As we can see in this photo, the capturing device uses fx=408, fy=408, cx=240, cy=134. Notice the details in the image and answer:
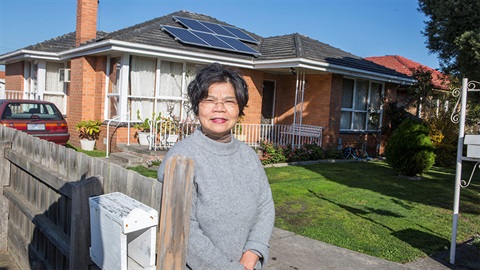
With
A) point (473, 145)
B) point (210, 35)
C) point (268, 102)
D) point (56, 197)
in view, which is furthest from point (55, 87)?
point (473, 145)

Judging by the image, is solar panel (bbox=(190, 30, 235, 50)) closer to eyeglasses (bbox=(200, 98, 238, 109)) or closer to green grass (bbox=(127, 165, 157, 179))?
green grass (bbox=(127, 165, 157, 179))

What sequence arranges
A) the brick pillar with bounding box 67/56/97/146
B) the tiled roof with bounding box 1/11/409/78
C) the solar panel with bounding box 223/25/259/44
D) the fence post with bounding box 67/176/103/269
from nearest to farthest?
the fence post with bounding box 67/176/103/269
the tiled roof with bounding box 1/11/409/78
the brick pillar with bounding box 67/56/97/146
the solar panel with bounding box 223/25/259/44

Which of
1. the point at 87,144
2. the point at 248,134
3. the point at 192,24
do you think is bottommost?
the point at 87,144

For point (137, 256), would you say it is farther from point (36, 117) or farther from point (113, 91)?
point (113, 91)

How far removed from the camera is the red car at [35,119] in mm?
10719

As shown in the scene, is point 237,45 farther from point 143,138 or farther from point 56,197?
point 56,197

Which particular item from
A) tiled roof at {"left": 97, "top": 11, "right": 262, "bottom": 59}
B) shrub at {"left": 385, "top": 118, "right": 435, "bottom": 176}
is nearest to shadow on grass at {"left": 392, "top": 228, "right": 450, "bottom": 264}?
shrub at {"left": 385, "top": 118, "right": 435, "bottom": 176}

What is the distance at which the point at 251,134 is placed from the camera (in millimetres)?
14883

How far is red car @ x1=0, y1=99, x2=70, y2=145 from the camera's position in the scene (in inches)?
422

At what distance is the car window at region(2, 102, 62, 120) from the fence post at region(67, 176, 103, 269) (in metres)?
9.40

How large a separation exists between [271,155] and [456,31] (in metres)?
5.73

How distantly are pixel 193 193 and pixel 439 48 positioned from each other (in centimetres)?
1011

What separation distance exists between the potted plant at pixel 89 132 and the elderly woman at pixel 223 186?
11195mm

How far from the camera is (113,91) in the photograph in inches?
504
